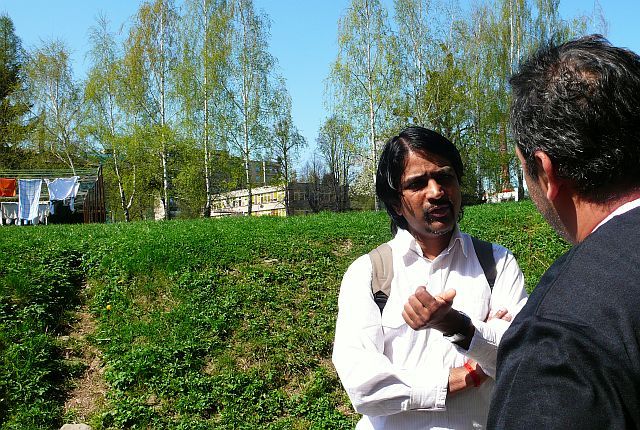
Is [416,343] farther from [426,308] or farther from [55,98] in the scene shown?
[55,98]

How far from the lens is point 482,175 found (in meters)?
28.8

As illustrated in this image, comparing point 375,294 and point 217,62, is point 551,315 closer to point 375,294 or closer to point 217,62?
point 375,294

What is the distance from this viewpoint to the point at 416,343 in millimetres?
2174

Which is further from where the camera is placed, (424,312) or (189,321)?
(189,321)

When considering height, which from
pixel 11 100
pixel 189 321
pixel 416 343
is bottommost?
pixel 189 321

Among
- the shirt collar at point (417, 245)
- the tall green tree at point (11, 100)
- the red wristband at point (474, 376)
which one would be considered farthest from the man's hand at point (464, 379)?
the tall green tree at point (11, 100)

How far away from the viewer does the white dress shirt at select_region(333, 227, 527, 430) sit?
2.01 meters

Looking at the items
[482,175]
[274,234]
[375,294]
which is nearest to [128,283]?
[274,234]

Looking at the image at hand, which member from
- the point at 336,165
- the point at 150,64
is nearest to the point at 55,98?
the point at 150,64

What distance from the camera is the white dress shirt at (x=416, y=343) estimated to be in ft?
6.59

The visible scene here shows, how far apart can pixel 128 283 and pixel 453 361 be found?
5604mm

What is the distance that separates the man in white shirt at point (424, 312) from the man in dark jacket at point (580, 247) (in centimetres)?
65

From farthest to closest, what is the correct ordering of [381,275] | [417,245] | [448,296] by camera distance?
[417,245] < [381,275] < [448,296]

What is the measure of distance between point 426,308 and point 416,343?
1.66 ft
